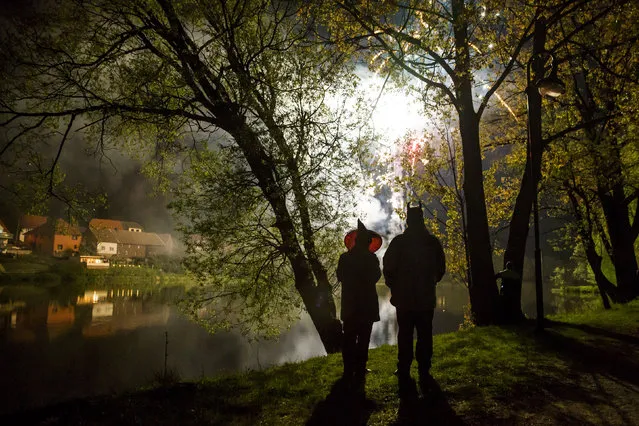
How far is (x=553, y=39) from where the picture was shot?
14609 mm

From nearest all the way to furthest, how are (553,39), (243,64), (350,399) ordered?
(350,399) → (243,64) → (553,39)

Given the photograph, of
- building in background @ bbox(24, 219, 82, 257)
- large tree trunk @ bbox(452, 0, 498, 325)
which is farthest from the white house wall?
large tree trunk @ bbox(452, 0, 498, 325)

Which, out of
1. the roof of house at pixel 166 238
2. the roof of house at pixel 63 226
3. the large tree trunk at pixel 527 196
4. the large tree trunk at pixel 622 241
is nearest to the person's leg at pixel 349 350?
the large tree trunk at pixel 527 196

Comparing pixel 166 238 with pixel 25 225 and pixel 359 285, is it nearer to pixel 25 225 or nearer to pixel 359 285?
pixel 25 225

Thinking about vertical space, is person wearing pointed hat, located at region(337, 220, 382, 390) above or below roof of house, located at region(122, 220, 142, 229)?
below

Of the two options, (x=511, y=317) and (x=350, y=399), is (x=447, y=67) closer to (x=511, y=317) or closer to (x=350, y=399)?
(x=511, y=317)

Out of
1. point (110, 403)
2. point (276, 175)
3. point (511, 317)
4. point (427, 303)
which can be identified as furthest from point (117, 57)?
point (511, 317)

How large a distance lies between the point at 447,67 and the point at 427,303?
823 centimetres

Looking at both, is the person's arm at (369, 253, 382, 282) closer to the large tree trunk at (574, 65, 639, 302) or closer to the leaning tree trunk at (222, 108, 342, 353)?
the leaning tree trunk at (222, 108, 342, 353)

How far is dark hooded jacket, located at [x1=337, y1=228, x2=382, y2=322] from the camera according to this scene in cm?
617

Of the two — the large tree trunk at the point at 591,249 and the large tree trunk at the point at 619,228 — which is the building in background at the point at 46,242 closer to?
the large tree trunk at the point at 591,249

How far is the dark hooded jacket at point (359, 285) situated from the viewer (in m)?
6.17

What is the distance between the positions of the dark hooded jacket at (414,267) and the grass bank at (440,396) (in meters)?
1.31

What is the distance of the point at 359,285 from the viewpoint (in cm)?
623
